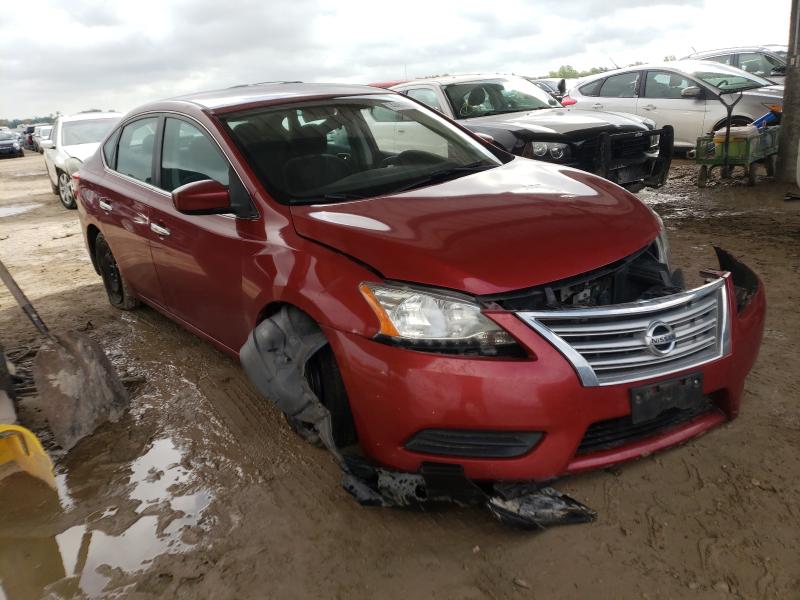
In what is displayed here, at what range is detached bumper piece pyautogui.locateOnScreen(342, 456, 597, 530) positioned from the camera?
2.20 meters

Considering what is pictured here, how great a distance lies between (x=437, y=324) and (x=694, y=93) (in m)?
8.63

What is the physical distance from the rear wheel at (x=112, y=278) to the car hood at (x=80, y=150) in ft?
21.1

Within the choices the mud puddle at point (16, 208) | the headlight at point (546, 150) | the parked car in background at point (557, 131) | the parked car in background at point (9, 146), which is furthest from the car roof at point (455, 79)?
the parked car in background at point (9, 146)

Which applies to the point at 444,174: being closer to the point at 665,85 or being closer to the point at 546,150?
the point at 546,150

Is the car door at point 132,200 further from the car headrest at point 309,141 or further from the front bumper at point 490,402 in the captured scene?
the front bumper at point 490,402

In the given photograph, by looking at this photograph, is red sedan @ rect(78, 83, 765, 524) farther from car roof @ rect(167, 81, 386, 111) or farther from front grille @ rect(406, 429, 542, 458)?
car roof @ rect(167, 81, 386, 111)

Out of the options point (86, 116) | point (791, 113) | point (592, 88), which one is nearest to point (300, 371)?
point (791, 113)

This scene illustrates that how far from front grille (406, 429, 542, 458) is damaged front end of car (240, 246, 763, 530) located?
27mm

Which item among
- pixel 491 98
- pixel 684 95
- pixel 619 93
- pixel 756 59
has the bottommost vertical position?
pixel 491 98

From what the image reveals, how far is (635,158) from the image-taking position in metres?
7.00

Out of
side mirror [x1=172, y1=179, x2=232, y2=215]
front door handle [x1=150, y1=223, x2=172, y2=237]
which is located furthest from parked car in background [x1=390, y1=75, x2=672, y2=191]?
side mirror [x1=172, y1=179, x2=232, y2=215]

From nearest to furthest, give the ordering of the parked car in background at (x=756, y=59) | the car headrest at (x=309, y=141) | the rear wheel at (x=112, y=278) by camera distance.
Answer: the car headrest at (x=309, y=141), the rear wheel at (x=112, y=278), the parked car in background at (x=756, y=59)

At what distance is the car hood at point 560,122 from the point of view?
22.2 ft

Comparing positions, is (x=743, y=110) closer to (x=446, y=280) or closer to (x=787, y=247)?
(x=787, y=247)
